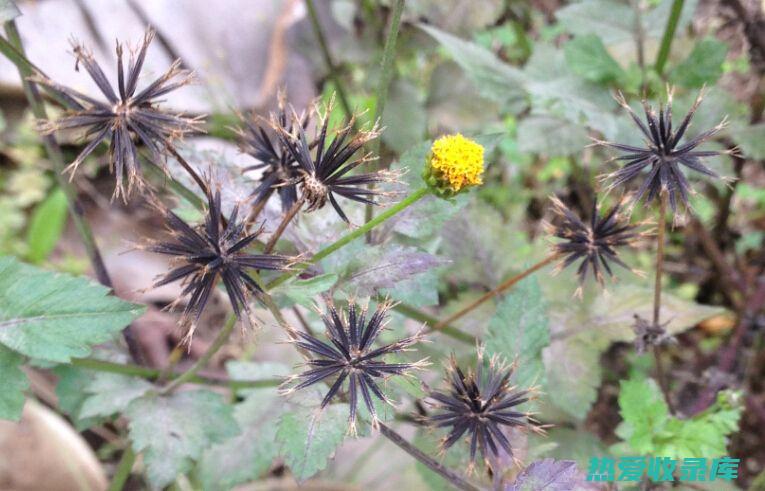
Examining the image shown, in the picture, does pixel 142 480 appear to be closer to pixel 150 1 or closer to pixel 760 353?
pixel 760 353

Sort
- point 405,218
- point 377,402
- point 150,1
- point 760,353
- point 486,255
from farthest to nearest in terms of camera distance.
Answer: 1. point 150,1
2. point 760,353
3. point 486,255
4. point 405,218
5. point 377,402

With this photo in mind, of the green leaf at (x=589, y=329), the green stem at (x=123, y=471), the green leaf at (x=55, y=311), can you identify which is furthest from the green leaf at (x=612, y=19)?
the green stem at (x=123, y=471)

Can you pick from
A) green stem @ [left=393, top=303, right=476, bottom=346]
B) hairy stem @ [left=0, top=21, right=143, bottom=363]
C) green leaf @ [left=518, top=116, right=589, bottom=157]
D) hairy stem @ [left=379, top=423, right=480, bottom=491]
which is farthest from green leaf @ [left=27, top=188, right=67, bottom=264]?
hairy stem @ [left=379, top=423, right=480, bottom=491]

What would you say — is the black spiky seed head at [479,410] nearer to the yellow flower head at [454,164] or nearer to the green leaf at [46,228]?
the yellow flower head at [454,164]

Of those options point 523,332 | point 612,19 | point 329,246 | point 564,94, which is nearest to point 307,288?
point 329,246

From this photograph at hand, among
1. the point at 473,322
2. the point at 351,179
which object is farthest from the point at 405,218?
the point at 473,322

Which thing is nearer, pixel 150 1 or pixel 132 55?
pixel 132 55

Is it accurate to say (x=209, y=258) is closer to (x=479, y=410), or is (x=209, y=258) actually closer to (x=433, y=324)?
(x=479, y=410)
